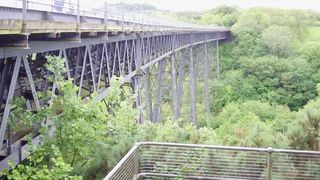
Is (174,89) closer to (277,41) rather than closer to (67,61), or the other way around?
(67,61)

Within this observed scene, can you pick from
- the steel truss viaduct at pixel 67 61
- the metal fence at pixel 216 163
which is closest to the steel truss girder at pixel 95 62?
the steel truss viaduct at pixel 67 61

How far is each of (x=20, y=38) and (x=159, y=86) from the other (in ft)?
51.7

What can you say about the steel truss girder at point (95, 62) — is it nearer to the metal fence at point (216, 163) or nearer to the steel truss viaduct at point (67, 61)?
the steel truss viaduct at point (67, 61)

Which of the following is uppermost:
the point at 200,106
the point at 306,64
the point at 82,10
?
the point at 82,10

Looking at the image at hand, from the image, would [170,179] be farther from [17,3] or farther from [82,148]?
[17,3]

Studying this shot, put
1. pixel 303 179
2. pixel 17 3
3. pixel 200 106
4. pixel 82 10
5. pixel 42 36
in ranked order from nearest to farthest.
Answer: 1. pixel 303 179
2. pixel 17 3
3. pixel 42 36
4. pixel 82 10
5. pixel 200 106

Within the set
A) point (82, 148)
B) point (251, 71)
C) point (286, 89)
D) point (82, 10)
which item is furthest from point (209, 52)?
point (82, 148)

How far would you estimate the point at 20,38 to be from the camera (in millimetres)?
5961

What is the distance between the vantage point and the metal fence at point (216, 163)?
5707 millimetres

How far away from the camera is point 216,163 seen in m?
6.06

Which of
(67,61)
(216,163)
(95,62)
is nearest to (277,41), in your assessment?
(95,62)

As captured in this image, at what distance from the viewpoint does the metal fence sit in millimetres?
5707

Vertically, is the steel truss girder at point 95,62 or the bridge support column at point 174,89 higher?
the steel truss girder at point 95,62

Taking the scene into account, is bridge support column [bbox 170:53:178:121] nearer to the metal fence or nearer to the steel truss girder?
the steel truss girder
